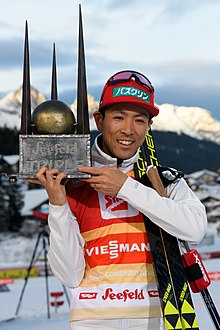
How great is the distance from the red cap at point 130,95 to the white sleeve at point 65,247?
0.44m

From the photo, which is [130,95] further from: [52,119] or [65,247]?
[65,247]

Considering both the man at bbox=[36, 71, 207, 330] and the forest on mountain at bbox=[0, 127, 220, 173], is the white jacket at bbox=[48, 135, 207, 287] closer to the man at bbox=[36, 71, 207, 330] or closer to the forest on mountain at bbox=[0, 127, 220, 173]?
the man at bbox=[36, 71, 207, 330]

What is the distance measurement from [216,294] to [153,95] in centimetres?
841

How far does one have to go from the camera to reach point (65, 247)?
218 centimetres

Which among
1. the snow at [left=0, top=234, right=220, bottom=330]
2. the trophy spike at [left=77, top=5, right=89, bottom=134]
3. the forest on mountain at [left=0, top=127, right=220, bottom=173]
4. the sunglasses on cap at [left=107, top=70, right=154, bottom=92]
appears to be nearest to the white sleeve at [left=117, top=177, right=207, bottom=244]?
the trophy spike at [left=77, top=5, right=89, bottom=134]

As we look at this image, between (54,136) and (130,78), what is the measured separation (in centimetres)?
39

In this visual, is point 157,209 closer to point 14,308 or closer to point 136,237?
point 136,237

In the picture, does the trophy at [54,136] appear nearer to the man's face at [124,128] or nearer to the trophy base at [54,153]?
the trophy base at [54,153]

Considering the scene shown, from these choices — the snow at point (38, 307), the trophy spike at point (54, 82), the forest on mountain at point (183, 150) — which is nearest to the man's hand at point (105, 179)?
Answer: the trophy spike at point (54, 82)

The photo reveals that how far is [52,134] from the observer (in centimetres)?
222

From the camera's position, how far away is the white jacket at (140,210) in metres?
2.17

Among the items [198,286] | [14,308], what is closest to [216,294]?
[14,308]

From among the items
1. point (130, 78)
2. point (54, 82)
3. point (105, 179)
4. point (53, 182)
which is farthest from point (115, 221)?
point (54, 82)

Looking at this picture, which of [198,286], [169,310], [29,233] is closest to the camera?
[169,310]
